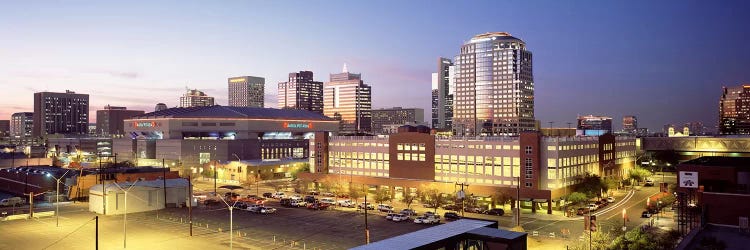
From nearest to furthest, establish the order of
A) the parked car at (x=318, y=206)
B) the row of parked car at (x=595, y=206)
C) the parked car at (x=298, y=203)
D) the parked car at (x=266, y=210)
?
the row of parked car at (x=595, y=206) → the parked car at (x=266, y=210) → the parked car at (x=318, y=206) → the parked car at (x=298, y=203)

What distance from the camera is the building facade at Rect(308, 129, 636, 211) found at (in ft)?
320

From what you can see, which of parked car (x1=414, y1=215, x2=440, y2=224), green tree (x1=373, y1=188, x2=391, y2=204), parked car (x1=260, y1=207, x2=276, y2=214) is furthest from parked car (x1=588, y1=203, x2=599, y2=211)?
parked car (x1=260, y1=207, x2=276, y2=214)

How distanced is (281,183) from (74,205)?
171 ft

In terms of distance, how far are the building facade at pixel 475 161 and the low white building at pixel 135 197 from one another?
3734 cm

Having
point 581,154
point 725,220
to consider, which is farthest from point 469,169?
point 725,220

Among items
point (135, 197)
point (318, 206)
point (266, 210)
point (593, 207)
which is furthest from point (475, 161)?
point (135, 197)

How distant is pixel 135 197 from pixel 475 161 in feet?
197

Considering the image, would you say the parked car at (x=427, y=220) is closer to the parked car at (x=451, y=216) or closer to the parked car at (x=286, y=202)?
the parked car at (x=451, y=216)

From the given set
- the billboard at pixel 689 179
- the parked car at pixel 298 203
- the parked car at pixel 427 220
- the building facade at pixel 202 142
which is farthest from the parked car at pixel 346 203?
the building facade at pixel 202 142

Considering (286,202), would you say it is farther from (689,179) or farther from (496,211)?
(689,179)

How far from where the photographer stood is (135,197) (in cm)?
8994

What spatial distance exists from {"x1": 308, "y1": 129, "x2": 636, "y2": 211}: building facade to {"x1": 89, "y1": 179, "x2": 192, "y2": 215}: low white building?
37.3 meters

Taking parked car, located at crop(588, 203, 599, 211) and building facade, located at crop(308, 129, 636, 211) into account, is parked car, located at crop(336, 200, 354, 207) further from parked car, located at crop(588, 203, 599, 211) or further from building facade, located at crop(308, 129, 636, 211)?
parked car, located at crop(588, 203, 599, 211)

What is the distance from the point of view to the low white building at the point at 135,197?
88.4 metres
